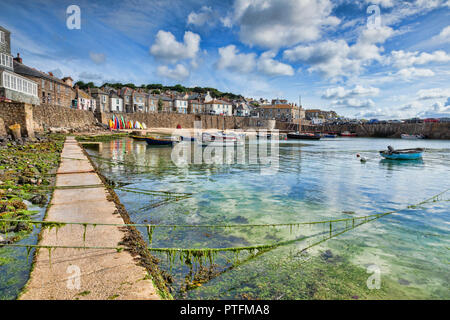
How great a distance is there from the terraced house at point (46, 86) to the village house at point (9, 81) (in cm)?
1057

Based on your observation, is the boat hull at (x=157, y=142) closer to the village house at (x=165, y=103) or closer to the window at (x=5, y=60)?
the window at (x=5, y=60)

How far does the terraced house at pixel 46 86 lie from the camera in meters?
45.6

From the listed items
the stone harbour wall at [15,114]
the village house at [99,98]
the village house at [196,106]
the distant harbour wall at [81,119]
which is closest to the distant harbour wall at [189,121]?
the distant harbour wall at [81,119]

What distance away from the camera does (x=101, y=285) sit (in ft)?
10.8

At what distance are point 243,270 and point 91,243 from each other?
3.06 m

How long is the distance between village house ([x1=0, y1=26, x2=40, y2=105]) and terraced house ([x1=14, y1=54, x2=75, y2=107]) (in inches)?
416

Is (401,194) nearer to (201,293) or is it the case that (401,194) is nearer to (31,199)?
(201,293)

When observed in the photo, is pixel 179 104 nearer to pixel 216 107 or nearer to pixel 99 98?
pixel 216 107

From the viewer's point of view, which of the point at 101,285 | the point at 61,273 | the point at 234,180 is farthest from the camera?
the point at 234,180

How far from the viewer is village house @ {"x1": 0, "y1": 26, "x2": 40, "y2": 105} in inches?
1171

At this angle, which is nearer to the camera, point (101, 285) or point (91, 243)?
point (101, 285)

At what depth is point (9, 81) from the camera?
3095cm

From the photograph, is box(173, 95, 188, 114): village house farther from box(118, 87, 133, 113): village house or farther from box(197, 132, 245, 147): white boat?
box(197, 132, 245, 147): white boat
